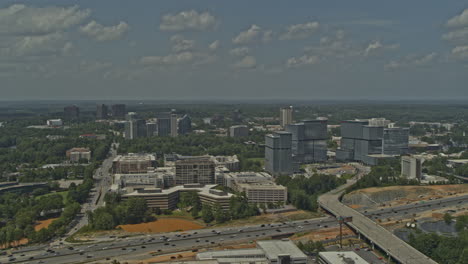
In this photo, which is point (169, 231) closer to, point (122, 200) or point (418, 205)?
point (122, 200)

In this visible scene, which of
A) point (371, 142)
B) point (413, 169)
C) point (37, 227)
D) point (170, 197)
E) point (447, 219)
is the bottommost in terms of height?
point (37, 227)

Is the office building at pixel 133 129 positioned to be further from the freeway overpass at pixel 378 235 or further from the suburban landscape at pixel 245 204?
the freeway overpass at pixel 378 235

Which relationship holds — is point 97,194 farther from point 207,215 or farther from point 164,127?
point 164,127

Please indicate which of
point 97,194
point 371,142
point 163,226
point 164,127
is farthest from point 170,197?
point 164,127

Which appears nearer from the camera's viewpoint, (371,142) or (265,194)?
(265,194)

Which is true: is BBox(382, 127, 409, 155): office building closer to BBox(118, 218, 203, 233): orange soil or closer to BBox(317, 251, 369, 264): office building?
BBox(118, 218, 203, 233): orange soil
